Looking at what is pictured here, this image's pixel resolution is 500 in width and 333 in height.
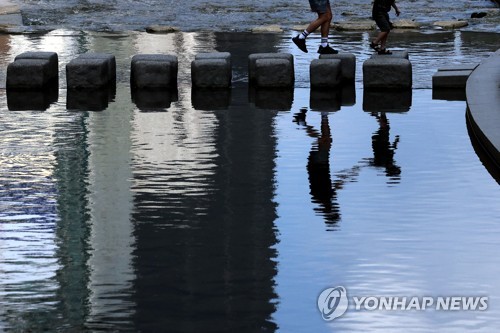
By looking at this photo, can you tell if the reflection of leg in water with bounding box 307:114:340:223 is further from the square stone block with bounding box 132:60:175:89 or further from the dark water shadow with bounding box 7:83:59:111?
the square stone block with bounding box 132:60:175:89

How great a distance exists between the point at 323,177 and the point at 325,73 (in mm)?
6112

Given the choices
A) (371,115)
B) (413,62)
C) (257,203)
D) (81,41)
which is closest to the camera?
(257,203)

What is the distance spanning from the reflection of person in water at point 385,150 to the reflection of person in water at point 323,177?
314mm

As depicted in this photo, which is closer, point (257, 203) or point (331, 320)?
point (331, 320)

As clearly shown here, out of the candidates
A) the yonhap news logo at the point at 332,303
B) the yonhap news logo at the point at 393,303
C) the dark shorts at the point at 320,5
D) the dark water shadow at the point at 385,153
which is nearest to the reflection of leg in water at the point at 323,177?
the dark water shadow at the point at 385,153

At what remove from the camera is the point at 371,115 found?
15359 mm

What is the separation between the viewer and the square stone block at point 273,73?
1773 cm

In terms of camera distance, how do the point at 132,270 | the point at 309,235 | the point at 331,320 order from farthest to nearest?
the point at 309,235, the point at 132,270, the point at 331,320

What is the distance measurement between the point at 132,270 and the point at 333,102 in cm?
829

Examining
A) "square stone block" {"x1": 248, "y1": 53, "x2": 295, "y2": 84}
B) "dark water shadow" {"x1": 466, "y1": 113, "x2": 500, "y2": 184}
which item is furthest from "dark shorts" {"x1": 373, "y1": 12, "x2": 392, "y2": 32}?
"dark water shadow" {"x1": 466, "y1": 113, "x2": 500, "y2": 184}

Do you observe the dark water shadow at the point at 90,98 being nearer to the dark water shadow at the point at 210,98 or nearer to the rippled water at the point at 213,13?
the dark water shadow at the point at 210,98

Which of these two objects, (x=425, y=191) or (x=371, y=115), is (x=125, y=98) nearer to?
(x=371, y=115)

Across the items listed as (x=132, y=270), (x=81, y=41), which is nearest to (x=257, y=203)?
(x=132, y=270)

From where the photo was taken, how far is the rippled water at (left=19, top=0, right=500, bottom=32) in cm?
2788
